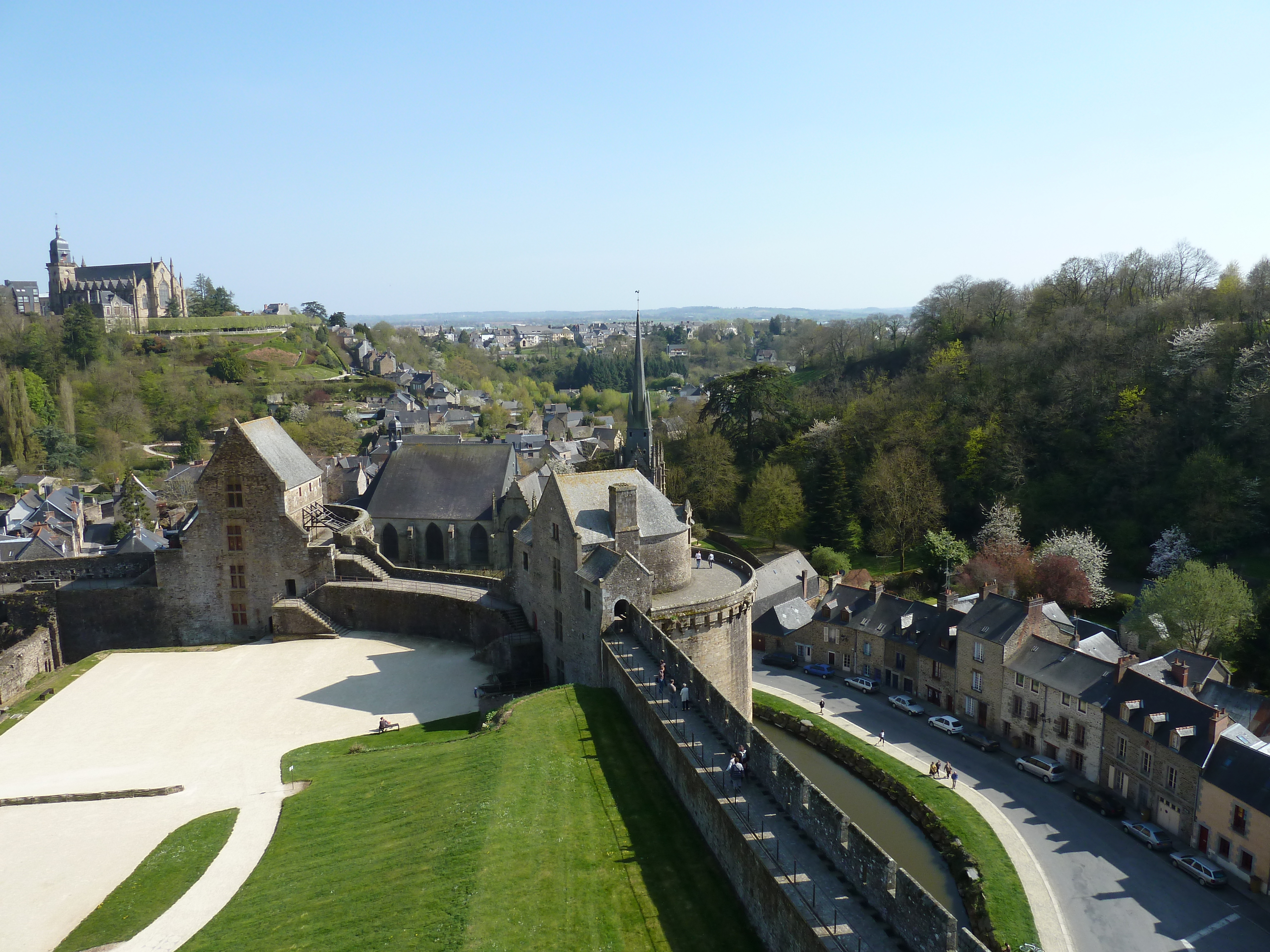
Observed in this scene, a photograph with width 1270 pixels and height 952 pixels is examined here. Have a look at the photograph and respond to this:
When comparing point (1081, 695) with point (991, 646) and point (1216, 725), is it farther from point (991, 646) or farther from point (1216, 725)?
point (1216, 725)

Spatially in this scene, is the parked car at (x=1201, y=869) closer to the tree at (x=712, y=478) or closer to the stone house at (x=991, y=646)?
the stone house at (x=991, y=646)

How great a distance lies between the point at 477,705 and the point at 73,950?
1204cm

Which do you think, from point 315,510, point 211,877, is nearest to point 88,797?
point 211,877

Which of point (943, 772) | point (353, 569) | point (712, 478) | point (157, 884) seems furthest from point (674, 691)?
point (712, 478)

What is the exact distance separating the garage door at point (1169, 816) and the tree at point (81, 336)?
8946cm

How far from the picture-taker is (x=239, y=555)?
106 ft

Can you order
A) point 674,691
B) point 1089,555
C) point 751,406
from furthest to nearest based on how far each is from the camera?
point 751,406, point 1089,555, point 674,691

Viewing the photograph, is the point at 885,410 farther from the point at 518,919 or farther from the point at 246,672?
the point at 518,919

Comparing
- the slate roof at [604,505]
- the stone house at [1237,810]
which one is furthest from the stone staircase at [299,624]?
the stone house at [1237,810]

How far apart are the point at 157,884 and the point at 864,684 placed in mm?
26639

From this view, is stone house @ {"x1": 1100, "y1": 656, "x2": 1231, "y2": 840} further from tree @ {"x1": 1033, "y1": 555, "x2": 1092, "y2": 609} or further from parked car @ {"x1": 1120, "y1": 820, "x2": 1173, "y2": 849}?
tree @ {"x1": 1033, "y1": 555, "x2": 1092, "y2": 609}

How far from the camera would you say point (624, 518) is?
24.2 m

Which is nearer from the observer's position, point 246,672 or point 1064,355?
point 246,672

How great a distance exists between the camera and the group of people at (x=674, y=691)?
19.3 metres
